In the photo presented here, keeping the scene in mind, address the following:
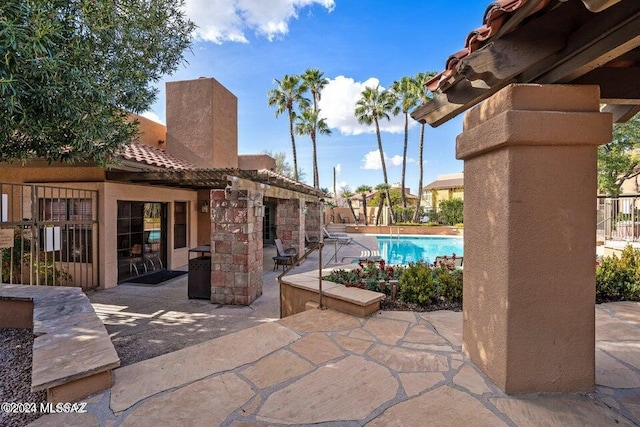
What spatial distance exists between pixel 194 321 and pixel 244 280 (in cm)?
128

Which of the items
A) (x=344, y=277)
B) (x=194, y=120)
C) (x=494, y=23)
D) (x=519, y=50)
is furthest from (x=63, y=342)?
(x=194, y=120)

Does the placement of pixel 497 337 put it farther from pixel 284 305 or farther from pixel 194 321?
pixel 194 321

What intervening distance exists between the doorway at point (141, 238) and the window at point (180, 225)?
1.27ft

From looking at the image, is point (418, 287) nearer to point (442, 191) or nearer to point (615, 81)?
point (615, 81)

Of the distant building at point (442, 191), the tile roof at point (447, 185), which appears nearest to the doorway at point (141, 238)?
the distant building at point (442, 191)

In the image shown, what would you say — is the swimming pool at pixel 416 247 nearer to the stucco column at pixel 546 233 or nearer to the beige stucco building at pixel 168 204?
the beige stucco building at pixel 168 204

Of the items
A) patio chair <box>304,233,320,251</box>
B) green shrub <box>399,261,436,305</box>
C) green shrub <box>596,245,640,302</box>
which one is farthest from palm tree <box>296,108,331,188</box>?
green shrub <box>596,245,640,302</box>

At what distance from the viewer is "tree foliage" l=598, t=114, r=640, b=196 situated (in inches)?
618

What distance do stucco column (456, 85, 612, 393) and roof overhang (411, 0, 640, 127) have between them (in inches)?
7.1

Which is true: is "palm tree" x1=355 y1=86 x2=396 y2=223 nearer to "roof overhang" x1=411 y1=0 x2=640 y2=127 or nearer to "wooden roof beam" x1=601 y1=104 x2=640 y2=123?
"wooden roof beam" x1=601 y1=104 x2=640 y2=123

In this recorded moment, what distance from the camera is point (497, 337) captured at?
8.18ft

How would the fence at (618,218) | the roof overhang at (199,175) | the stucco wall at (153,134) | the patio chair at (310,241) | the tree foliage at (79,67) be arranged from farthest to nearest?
the patio chair at (310,241), the fence at (618,218), the stucco wall at (153,134), the roof overhang at (199,175), the tree foliage at (79,67)

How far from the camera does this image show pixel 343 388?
2561mm

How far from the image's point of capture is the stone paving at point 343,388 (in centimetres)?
219
